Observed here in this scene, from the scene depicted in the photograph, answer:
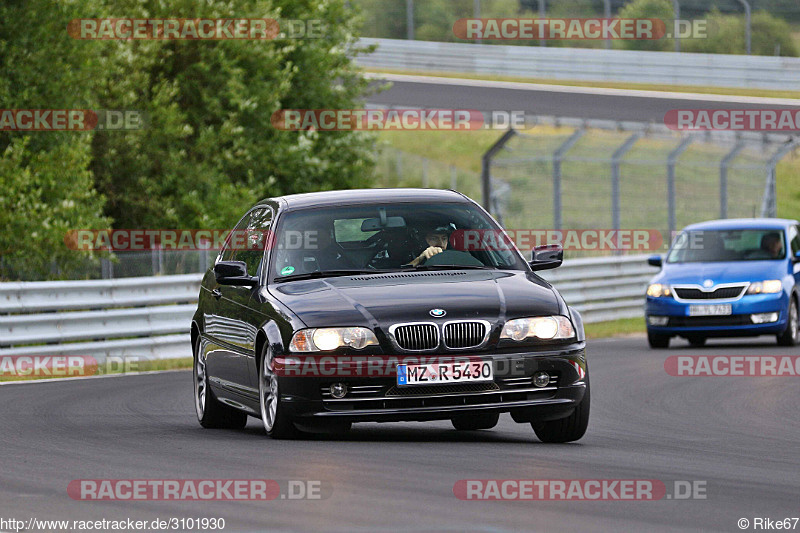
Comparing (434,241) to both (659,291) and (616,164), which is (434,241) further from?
(616,164)

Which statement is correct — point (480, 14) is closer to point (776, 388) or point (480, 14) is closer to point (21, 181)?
point (21, 181)

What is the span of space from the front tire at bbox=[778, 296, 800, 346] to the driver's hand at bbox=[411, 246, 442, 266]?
1104 centimetres

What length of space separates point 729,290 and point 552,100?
24490mm

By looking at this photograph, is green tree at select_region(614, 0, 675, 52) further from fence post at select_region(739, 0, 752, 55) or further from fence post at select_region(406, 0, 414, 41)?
fence post at select_region(406, 0, 414, 41)

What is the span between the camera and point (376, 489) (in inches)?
302

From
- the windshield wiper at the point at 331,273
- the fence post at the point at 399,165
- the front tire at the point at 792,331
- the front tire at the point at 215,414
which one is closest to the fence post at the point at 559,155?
the front tire at the point at 792,331

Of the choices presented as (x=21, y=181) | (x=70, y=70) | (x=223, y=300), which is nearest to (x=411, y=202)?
(x=223, y=300)

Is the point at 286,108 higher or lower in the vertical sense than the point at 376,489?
lower

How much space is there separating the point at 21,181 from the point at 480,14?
26.0m

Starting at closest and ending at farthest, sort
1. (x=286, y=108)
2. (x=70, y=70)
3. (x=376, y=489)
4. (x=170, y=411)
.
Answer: (x=376, y=489), (x=170, y=411), (x=70, y=70), (x=286, y=108)

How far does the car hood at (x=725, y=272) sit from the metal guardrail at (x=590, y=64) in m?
21.5

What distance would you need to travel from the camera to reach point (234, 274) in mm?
10891

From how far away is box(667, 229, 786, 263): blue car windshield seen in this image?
71.1 feet

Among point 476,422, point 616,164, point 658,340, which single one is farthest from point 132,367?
point 616,164
